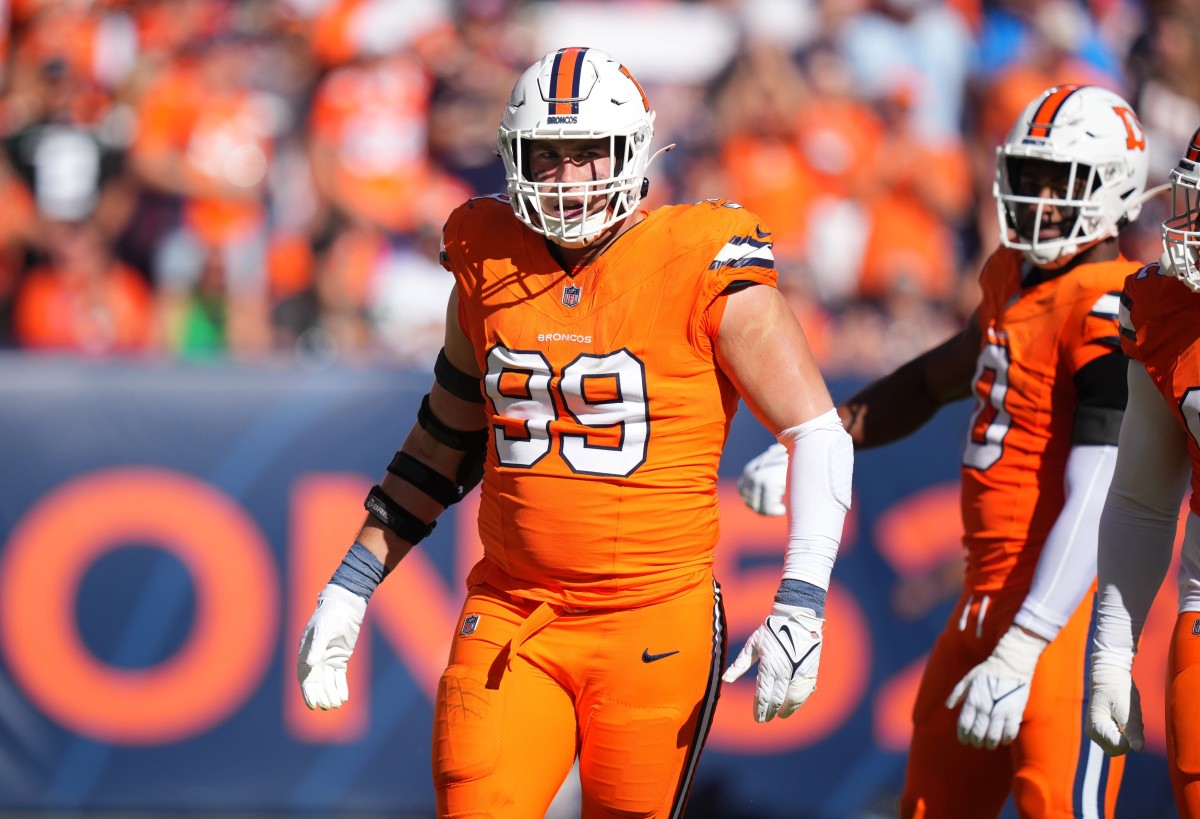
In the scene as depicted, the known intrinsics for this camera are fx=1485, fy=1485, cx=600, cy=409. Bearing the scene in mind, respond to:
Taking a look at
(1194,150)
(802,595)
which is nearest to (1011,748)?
(802,595)

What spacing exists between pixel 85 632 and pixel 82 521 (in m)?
0.40

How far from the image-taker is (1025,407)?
3.58 metres

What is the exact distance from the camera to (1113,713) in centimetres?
305

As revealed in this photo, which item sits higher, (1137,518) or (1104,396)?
(1104,396)

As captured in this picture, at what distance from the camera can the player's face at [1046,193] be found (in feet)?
11.7

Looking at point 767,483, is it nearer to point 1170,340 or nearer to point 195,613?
point 1170,340

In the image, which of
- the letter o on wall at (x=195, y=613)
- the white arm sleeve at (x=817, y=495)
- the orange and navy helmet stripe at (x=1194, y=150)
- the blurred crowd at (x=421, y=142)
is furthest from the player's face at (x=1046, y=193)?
the blurred crowd at (x=421, y=142)

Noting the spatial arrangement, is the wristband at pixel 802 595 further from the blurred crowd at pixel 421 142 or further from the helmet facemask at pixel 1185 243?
the blurred crowd at pixel 421 142

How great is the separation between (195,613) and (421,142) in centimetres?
303

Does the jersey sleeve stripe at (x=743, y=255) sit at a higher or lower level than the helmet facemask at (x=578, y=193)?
lower

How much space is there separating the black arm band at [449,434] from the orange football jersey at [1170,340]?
143 centimetres

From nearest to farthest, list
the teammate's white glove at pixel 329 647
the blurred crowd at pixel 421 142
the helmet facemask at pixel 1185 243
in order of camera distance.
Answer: the helmet facemask at pixel 1185 243 → the teammate's white glove at pixel 329 647 → the blurred crowd at pixel 421 142

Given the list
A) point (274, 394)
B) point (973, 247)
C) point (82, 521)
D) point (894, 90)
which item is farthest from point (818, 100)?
point (82, 521)

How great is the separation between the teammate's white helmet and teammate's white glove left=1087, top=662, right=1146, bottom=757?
1.38m
